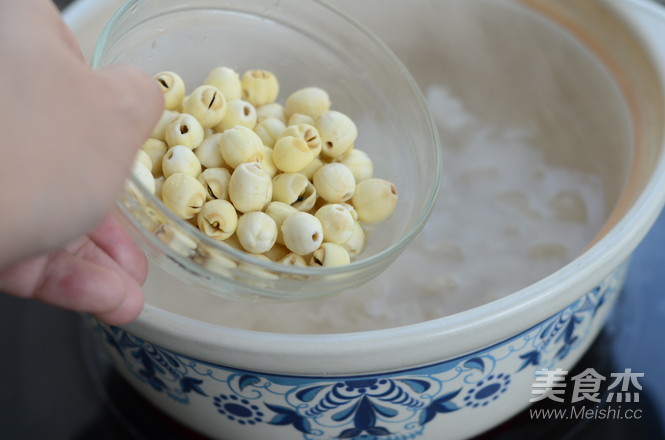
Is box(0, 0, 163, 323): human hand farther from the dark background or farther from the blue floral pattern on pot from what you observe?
the dark background

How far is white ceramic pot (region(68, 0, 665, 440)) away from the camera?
39cm

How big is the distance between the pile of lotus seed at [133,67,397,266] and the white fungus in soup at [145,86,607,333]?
0.08 metres

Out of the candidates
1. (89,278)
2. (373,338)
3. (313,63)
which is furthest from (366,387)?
(313,63)

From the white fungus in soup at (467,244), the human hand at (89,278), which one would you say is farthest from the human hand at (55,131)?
the white fungus in soup at (467,244)

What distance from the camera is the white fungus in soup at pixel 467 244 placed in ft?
1.73

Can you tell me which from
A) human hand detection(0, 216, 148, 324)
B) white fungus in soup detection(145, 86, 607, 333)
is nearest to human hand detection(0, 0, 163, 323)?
human hand detection(0, 216, 148, 324)

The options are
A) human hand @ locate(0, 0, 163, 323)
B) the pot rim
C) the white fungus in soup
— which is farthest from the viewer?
the white fungus in soup

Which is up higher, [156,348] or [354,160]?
[354,160]

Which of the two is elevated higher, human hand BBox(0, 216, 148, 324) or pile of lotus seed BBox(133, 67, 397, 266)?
pile of lotus seed BBox(133, 67, 397, 266)

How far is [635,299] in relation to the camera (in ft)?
1.97

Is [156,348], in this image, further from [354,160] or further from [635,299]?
[635,299]

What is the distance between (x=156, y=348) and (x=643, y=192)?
12.3 inches

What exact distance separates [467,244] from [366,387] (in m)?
0.21

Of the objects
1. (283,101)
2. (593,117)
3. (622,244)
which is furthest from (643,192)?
(283,101)
